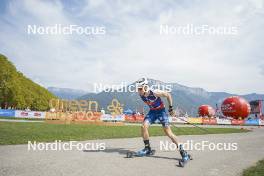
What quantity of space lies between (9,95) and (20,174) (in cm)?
7355

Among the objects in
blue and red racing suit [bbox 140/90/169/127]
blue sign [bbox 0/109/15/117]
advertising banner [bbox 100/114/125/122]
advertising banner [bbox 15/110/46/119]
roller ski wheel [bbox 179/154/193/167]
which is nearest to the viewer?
roller ski wheel [bbox 179/154/193/167]

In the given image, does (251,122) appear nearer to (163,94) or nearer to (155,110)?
(155,110)

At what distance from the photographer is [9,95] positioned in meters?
75.1

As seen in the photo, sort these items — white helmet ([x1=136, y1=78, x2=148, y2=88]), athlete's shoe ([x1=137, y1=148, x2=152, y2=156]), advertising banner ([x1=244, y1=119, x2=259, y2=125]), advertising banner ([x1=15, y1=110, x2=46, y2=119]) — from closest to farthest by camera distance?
white helmet ([x1=136, y1=78, x2=148, y2=88]) < athlete's shoe ([x1=137, y1=148, x2=152, y2=156]) < advertising banner ([x1=15, y1=110, x2=46, y2=119]) < advertising banner ([x1=244, y1=119, x2=259, y2=125])

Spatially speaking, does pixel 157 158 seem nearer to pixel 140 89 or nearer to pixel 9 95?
pixel 140 89

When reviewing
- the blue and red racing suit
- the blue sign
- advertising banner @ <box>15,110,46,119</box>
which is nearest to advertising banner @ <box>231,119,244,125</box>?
advertising banner @ <box>15,110,46,119</box>

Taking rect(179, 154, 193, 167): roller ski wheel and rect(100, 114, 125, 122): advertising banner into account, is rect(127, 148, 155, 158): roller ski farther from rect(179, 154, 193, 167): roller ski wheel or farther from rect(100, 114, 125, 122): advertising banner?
rect(100, 114, 125, 122): advertising banner

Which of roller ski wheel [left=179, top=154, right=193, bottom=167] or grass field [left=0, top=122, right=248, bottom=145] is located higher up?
grass field [left=0, top=122, right=248, bottom=145]

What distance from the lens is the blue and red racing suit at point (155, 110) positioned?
1034 centimetres

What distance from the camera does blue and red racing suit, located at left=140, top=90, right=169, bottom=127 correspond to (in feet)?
33.9

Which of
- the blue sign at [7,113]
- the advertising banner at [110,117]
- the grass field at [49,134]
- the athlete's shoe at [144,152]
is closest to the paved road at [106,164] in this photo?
the athlete's shoe at [144,152]

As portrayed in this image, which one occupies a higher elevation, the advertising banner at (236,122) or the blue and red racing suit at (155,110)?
the blue and red racing suit at (155,110)

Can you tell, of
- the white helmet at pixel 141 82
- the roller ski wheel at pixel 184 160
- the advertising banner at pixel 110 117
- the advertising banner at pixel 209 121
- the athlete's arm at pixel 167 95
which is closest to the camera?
the roller ski wheel at pixel 184 160

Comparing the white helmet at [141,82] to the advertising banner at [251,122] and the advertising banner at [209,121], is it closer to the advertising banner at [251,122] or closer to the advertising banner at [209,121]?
the advertising banner at [209,121]
